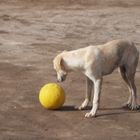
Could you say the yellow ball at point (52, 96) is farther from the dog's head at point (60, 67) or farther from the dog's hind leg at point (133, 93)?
the dog's hind leg at point (133, 93)

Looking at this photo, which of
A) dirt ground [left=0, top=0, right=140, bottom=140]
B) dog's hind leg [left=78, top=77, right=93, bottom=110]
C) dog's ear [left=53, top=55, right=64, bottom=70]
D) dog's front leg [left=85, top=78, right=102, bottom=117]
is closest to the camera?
dirt ground [left=0, top=0, right=140, bottom=140]

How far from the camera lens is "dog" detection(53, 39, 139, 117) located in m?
11.2

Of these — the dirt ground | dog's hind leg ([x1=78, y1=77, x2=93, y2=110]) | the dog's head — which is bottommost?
the dirt ground

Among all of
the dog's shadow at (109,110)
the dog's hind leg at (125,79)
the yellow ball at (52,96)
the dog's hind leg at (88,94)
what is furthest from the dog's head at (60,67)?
the dog's hind leg at (125,79)

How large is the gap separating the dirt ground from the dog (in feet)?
1.80

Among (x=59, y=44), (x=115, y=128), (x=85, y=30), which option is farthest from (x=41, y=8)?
(x=115, y=128)

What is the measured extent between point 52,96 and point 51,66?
426 cm

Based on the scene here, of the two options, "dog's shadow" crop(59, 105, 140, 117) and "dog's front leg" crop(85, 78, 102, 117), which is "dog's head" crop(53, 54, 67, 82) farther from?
"dog's shadow" crop(59, 105, 140, 117)

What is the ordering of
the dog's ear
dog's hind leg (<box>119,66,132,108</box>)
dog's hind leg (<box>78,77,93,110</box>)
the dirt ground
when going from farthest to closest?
dog's hind leg (<box>119,66,132,108</box>)
dog's hind leg (<box>78,77,93,110</box>)
the dog's ear
the dirt ground

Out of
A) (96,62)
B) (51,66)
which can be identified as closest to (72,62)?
(96,62)

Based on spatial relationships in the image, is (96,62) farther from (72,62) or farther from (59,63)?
(59,63)

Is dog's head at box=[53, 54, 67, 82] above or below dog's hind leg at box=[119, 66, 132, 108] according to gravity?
above

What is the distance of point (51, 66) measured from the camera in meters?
15.7

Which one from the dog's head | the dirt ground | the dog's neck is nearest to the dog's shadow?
the dirt ground
